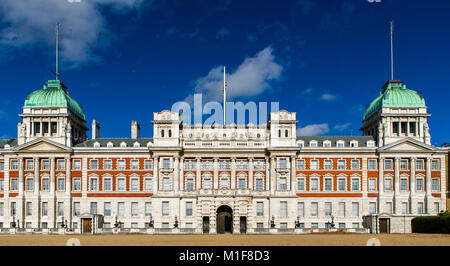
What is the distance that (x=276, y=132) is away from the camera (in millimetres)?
74250

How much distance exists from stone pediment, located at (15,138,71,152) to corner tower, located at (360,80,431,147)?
1920 inches

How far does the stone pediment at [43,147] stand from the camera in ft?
244

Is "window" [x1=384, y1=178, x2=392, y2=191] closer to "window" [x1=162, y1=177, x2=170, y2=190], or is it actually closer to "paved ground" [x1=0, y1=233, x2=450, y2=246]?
"paved ground" [x1=0, y1=233, x2=450, y2=246]

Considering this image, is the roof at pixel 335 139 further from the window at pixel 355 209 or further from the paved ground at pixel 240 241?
the paved ground at pixel 240 241

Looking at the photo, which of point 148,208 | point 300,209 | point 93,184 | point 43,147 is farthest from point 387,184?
point 43,147

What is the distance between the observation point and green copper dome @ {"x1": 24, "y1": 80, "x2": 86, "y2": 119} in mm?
76938

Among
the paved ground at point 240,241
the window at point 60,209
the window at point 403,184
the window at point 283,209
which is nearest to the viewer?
the paved ground at point 240,241

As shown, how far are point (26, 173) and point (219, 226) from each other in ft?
101

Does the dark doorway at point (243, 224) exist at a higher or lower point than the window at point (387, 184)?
lower

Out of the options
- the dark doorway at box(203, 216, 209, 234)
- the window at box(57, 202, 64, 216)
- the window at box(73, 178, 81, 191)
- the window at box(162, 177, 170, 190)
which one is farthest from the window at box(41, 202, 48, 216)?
the dark doorway at box(203, 216, 209, 234)

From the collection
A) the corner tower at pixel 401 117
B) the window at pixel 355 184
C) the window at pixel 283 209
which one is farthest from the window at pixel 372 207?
the window at pixel 283 209

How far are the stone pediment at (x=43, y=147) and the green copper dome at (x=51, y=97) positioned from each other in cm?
617

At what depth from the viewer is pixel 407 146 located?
74.1 metres

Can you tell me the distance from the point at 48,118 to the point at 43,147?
15.6 ft
